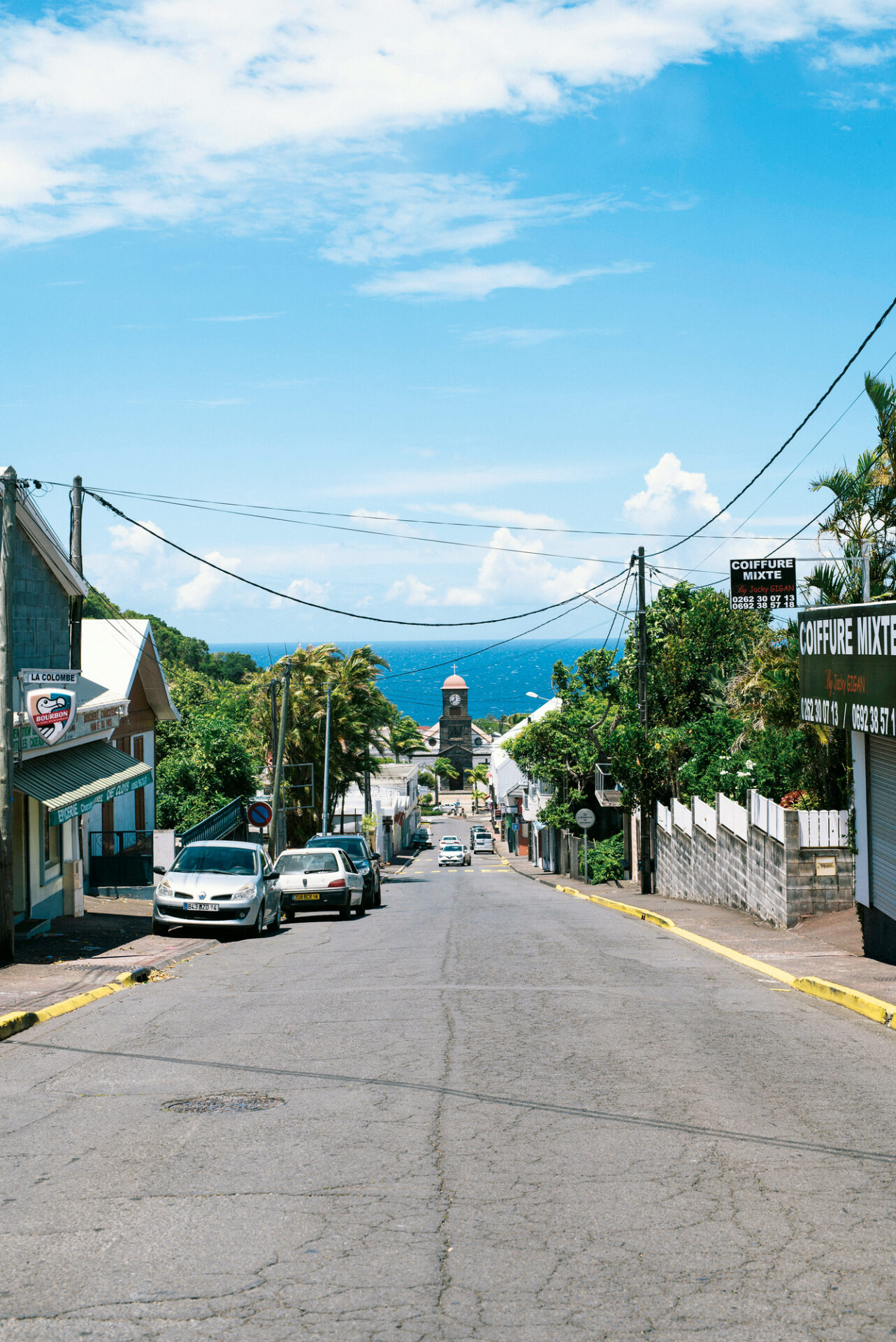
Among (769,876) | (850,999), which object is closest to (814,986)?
(850,999)

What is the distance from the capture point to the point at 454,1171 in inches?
248

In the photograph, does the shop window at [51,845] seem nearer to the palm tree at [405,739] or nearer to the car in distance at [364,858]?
the car in distance at [364,858]

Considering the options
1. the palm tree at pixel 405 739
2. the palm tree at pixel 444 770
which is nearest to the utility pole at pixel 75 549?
the palm tree at pixel 405 739

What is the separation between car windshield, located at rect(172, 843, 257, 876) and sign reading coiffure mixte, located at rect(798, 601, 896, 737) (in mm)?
9705

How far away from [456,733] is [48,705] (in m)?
159

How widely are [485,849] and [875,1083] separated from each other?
83.0 metres

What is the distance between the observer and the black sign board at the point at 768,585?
21062mm

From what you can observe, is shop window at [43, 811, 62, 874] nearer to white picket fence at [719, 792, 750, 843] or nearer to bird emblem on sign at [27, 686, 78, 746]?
bird emblem on sign at [27, 686, 78, 746]

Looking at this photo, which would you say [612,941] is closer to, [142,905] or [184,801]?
[142,905]

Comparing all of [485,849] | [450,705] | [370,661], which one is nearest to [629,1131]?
[370,661]

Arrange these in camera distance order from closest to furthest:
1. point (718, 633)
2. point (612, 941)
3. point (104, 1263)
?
1. point (104, 1263)
2. point (612, 941)
3. point (718, 633)

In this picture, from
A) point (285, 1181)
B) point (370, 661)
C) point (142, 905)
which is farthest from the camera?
point (370, 661)

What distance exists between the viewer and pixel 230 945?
19172mm

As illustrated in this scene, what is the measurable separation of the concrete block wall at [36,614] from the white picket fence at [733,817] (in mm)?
12969
